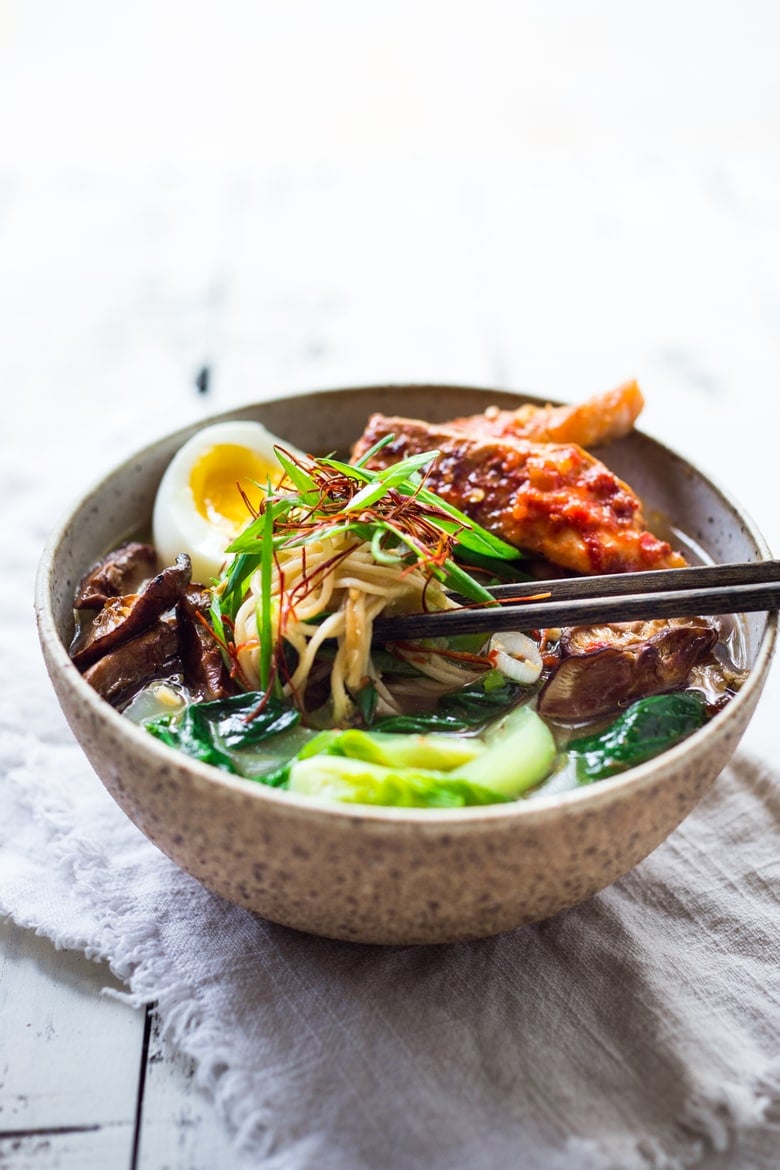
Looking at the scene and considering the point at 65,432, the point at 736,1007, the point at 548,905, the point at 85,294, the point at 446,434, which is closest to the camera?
the point at 548,905

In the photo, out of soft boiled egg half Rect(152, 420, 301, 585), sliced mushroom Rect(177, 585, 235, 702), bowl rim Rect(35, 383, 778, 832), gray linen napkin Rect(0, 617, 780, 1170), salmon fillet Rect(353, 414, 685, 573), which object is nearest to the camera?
bowl rim Rect(35, 383, 778, 832)

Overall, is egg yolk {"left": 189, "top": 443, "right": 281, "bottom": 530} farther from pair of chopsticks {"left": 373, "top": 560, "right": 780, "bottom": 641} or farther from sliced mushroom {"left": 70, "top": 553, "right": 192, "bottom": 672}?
pair of chopsticks {"left": 373, "top": 560, "right": 780, "bottom": 641}

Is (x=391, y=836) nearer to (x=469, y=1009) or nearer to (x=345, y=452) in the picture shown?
(x=469, y=1009)

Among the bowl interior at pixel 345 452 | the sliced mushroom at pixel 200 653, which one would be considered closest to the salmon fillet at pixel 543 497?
the bowl interior at pixel 345 452

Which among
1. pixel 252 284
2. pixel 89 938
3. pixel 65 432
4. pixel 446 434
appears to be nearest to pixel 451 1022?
pixel 89 938

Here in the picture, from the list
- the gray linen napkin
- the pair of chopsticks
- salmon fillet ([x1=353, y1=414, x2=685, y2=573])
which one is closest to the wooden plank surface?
the gray linen napkin

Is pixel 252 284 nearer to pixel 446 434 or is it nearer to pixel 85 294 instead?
pixel 85 294

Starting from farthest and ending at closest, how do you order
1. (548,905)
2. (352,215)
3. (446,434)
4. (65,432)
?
1. (352,215)
2. (65,432)
3. (446,434)
4. (548,905)
